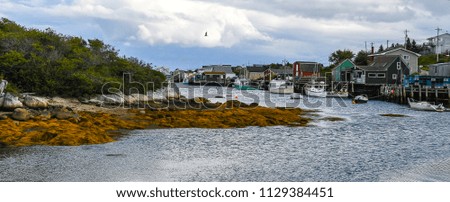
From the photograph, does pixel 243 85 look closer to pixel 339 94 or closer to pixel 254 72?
pixel 254 72

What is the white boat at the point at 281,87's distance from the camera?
89.9 m

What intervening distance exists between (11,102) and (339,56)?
300ft

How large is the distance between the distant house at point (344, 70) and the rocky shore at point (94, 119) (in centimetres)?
4617

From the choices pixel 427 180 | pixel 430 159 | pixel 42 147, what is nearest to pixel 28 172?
pixel 42 147

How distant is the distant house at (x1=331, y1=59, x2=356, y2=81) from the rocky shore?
4617 centimetres

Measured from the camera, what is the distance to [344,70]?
86.8 meters

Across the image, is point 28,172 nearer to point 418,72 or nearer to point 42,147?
point 42,147

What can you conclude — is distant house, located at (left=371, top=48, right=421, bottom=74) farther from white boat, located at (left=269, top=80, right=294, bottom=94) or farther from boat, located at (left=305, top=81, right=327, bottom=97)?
white boat, located at (left=269, top=80, right=294, bottom=94)

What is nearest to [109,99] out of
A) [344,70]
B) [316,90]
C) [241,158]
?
[241,158]

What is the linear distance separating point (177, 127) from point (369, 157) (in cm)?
1308

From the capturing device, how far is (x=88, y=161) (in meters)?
19.2

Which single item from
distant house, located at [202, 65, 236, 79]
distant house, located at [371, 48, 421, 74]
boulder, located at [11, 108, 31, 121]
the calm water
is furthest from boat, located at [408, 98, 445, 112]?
distant house, located at [202, 65, 236, 79]

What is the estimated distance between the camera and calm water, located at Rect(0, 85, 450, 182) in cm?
1769

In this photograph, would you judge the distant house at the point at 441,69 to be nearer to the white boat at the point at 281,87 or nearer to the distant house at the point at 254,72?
the white boat at the point at 281,87
